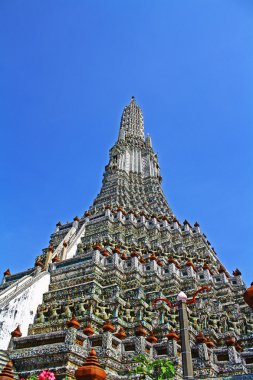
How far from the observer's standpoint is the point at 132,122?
5272cm

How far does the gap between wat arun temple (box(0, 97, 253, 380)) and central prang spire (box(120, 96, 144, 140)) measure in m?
17.4

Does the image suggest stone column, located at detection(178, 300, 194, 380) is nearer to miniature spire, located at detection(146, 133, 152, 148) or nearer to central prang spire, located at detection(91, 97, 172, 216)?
central prang spire, located at detection(91, 97, 172, 216)

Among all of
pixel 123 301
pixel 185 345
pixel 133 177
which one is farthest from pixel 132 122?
pixel 185 345

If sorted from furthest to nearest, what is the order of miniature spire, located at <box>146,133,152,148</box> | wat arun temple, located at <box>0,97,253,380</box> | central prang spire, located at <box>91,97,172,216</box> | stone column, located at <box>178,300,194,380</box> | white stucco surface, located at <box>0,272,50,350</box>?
miniature spire, located at <box>146,133,152,148</box>, central prang spire, located at <box>91,97,172,216</box>, white stucco surface, located at <box>0,272,50,350</box>, wat arun temple, located at <box>0,97,253,380</box>, stone column, located at <box>178,300,194,380</box>

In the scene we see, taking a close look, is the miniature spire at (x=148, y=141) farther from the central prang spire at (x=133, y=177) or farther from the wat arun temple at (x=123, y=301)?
the wat arun temple at (x=123, y=301)

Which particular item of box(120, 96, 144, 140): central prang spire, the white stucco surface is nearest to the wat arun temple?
the white stucco surface

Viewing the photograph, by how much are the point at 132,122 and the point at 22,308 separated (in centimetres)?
4075

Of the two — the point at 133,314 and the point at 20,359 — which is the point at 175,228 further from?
the point at 20,359

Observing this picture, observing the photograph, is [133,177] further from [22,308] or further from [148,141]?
[22,308]

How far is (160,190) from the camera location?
36.8 m

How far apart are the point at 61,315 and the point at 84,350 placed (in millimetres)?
4480

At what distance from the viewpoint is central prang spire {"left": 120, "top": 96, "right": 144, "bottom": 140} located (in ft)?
161

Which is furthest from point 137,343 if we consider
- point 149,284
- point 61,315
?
point 149,284

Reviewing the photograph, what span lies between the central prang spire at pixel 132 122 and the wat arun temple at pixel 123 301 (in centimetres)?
1742
